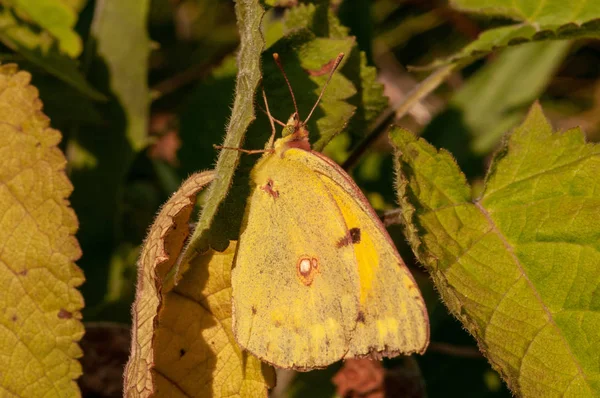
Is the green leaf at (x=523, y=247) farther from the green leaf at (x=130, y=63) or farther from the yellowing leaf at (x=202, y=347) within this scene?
the green leaf at (x=130, y=63)

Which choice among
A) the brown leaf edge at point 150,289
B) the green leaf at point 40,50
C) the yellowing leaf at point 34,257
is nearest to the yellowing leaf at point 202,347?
the brown leaf edge at point 150,289

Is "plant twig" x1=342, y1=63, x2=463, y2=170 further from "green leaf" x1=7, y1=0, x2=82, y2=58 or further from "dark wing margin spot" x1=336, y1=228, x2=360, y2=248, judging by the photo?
"green leaf" x1=7, y1=0, x2=82, y2=58

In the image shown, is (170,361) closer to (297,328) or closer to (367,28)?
(297,328)

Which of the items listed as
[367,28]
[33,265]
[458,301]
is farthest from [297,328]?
[367,28]

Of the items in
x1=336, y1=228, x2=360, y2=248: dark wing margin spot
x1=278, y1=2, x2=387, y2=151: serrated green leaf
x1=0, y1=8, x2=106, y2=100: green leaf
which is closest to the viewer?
x1=336, y1=228, x2=360, y2=248: dark wing margin spot

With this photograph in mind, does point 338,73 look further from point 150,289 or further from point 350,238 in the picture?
point 150,289

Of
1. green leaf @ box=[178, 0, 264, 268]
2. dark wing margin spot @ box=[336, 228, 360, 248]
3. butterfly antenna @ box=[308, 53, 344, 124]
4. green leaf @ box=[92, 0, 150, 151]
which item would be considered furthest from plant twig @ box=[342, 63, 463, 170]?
green leaf @ box=[92, 0, 150, 151]
